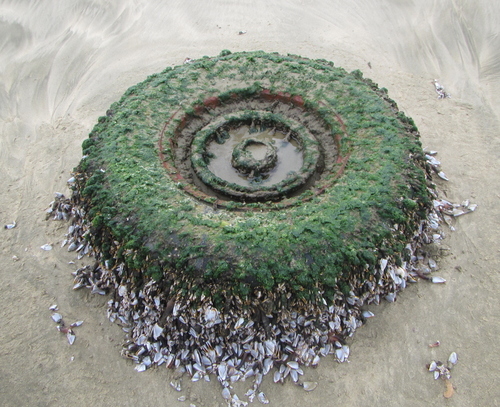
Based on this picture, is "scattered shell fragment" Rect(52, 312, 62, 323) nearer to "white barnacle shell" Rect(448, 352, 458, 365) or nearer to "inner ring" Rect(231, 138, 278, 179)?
"inner ring" Rect(231, 138, 278, 179)

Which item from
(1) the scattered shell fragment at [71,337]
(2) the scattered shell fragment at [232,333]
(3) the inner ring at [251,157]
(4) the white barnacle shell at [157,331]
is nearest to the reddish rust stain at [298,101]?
(3) the inner ring at [251,157]

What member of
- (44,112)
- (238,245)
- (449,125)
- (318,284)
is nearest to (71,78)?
(44,112)

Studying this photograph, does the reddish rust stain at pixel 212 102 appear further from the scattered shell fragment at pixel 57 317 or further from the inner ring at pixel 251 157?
the scattered shell fragment at pixel 57 317

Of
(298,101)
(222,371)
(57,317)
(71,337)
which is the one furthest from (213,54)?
(222,371)

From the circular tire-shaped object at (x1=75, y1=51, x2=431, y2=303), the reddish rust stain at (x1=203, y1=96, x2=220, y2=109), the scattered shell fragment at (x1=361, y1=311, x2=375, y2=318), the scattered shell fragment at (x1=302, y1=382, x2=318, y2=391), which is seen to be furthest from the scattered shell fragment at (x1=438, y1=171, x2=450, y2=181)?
the scattered shell fragment at (x1=302, y1=382, x2=318, y2=391)

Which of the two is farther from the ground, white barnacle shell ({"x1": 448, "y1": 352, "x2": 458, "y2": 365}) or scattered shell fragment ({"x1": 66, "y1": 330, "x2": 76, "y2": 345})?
white barnacle shell ({"x1": 448, "y1": 352, "x2": 458, "y2": 365})

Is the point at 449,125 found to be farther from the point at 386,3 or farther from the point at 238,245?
the point at 238,245
